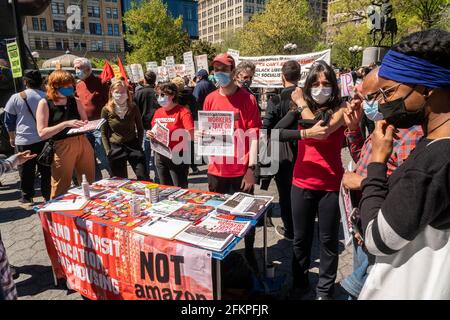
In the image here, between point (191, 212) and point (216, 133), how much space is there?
89cm

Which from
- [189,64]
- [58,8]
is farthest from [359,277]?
[58,8]

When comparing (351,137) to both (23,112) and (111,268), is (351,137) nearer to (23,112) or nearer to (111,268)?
(111,268)

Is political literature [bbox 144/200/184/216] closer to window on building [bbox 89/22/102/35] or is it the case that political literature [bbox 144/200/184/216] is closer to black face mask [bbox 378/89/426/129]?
black face mask [bbox 378/89/426/129]

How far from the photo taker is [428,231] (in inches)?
46.0

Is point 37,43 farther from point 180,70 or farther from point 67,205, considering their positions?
point 67,205

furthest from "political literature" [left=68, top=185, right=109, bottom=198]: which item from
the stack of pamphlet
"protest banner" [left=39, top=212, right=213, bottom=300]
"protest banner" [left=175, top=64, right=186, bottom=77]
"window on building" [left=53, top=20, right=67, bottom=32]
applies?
"window on building" [left=53, top=20, right=67, bottom=32]

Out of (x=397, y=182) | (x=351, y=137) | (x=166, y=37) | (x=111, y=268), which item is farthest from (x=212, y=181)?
(x=166, y=37)

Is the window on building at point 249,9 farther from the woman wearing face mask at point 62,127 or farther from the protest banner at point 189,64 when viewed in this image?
the woman wearing face mask at point 62,127

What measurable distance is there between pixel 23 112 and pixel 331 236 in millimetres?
4684

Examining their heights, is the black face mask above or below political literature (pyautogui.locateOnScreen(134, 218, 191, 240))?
above

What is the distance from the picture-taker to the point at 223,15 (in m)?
109

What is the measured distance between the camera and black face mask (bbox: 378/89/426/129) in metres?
1.24

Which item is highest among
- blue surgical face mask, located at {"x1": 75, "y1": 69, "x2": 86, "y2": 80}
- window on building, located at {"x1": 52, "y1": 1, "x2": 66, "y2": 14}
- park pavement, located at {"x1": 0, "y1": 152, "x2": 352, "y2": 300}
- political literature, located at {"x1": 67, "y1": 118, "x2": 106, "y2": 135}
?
window on building, located at {"x1": 52, "y1": 1, "x2": 66, "y2": 14}

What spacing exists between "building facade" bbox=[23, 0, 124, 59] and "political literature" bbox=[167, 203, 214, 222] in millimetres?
61841
